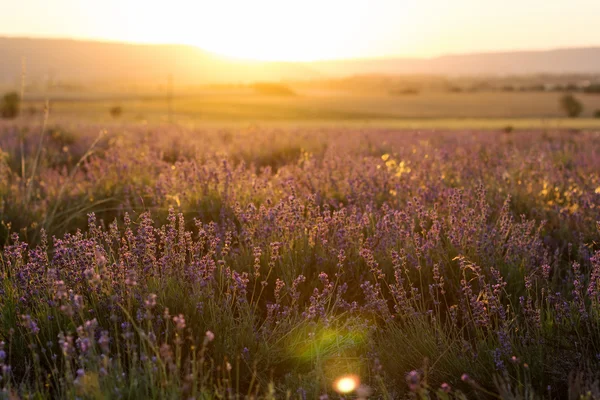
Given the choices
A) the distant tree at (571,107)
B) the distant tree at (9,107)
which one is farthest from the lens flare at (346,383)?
the distant tree at (571,107)

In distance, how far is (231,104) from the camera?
58.9 meters

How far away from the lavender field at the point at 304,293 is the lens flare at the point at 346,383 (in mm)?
15

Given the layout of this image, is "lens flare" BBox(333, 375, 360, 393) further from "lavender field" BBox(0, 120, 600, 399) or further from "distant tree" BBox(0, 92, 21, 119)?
"distant tree" BBox(0, 92, 21, 119)

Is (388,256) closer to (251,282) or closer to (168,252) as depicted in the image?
(251,282)

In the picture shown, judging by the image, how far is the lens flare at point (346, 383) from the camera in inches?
118

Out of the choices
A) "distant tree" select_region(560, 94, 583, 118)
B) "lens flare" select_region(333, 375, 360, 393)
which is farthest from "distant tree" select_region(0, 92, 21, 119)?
"lens flare" select_region(333, 375, 360, 393)

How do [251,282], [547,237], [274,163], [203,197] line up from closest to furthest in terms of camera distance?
[251,282] < [547,237] < [203,197] < [274,163]

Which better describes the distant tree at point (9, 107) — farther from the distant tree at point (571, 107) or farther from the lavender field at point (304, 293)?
the distant tree at point (571, 107)

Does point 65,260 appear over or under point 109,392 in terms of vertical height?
over

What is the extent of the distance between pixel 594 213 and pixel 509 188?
125 centimetres

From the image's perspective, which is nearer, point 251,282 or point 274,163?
point 251,282

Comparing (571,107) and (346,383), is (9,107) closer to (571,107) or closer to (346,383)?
(571,107)

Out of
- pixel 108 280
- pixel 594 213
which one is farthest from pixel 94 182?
pixel 594 213

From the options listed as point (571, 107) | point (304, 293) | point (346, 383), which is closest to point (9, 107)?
point (571, 107)
